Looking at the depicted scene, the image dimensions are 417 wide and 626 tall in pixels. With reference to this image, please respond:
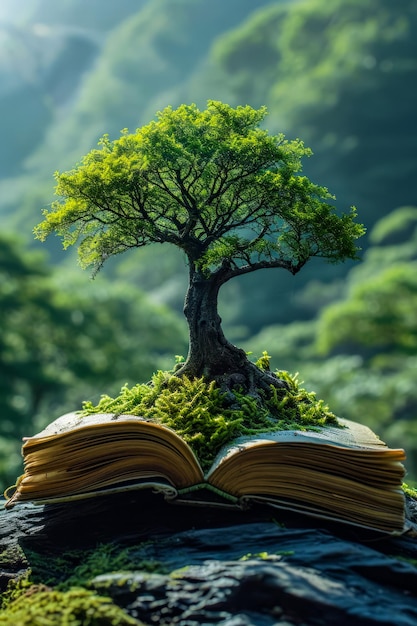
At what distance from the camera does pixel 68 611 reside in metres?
3.32

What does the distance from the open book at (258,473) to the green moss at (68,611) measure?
2.52ft

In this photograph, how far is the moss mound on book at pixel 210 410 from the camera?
14.9 ft

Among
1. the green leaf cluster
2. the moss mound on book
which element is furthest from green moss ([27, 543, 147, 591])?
the green leaf cluster

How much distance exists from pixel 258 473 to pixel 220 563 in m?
0.68

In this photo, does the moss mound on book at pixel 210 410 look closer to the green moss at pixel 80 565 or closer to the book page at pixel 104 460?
the book page at pixel 104 460

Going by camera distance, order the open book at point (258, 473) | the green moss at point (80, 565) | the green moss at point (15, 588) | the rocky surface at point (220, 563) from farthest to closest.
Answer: the open book at point (258, 473)
the green moss at point (15, 588)
the green moss at point (80, 565)
the rocky surface at point (220, 563)

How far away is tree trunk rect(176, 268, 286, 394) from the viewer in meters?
5.41

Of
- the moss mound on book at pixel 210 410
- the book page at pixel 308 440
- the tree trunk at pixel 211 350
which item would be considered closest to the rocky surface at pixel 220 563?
the book page at pixel 308 440

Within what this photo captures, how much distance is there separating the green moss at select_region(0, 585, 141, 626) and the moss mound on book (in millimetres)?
1211

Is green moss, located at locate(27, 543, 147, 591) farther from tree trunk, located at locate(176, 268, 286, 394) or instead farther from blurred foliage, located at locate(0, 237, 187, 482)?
blurred foliage, located at locate(0, 237, 187, 482)

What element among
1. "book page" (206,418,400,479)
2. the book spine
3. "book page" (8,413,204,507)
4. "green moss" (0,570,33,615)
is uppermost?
"book page" (206,418,400,479)

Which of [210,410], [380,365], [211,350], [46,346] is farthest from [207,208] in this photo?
[380,365]

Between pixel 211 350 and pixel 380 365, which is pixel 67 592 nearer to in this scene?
pixel 211 350

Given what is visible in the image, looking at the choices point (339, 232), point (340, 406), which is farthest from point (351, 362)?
point (339, 232)
